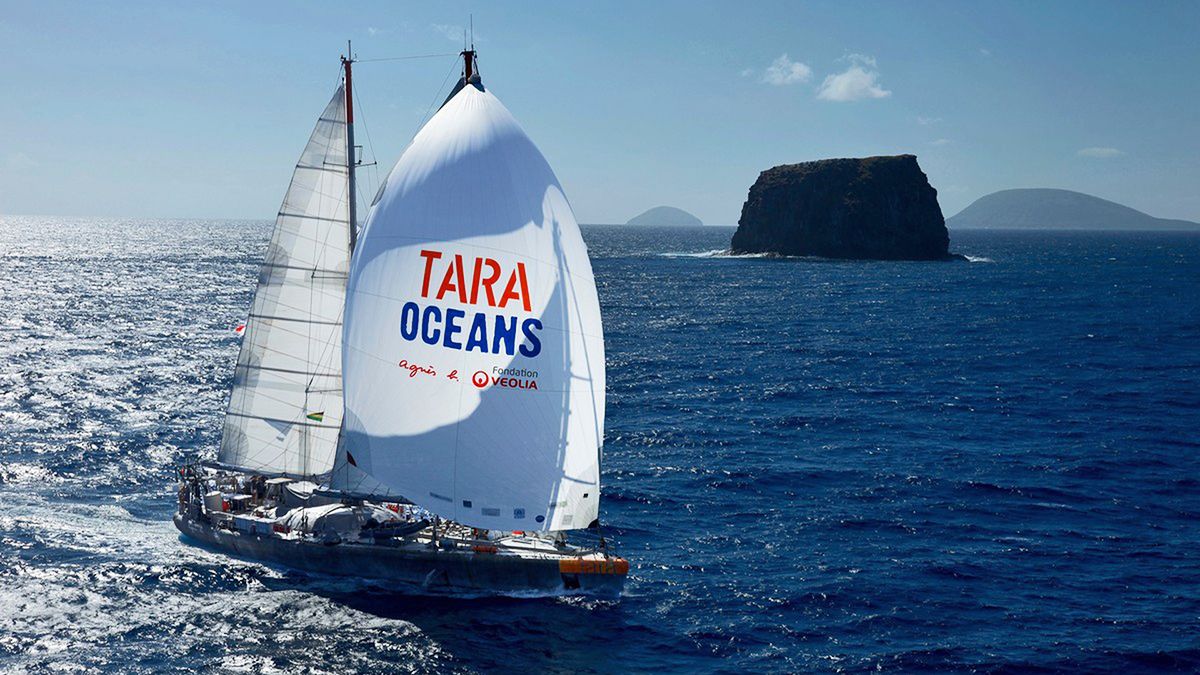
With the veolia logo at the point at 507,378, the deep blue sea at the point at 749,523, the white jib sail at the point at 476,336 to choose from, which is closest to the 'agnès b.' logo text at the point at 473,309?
the white jib sail at the point at 476,336

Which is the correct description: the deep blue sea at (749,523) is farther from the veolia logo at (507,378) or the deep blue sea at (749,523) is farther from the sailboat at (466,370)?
the veolia logo at (507,378)

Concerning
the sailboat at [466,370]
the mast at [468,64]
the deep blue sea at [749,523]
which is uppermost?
the mast at [468,64]

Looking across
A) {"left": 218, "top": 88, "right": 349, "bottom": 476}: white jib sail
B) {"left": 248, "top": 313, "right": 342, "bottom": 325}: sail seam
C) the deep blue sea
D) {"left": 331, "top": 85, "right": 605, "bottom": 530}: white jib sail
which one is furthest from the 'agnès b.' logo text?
the deep blue sea

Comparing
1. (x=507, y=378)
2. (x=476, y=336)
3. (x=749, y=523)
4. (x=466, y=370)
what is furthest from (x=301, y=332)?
(x=749, y=523)

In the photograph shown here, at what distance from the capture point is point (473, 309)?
3144 centimetres

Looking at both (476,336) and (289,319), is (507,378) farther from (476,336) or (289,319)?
(289,319)

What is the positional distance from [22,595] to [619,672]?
2055 centimetres

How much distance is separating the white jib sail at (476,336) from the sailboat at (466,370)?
1.8 inches

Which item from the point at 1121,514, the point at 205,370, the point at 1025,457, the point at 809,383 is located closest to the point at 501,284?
the point at 1121,514

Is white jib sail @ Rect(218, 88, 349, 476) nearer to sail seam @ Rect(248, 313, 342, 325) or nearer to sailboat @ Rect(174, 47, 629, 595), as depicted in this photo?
sail seam @ Rect(248, 313, 342, 325)

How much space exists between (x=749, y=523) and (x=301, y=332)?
20088 millimetres

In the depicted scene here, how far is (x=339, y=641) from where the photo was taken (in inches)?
1179

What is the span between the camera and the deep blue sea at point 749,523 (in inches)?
1175

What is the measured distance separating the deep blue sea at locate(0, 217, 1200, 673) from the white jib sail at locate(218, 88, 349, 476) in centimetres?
458
